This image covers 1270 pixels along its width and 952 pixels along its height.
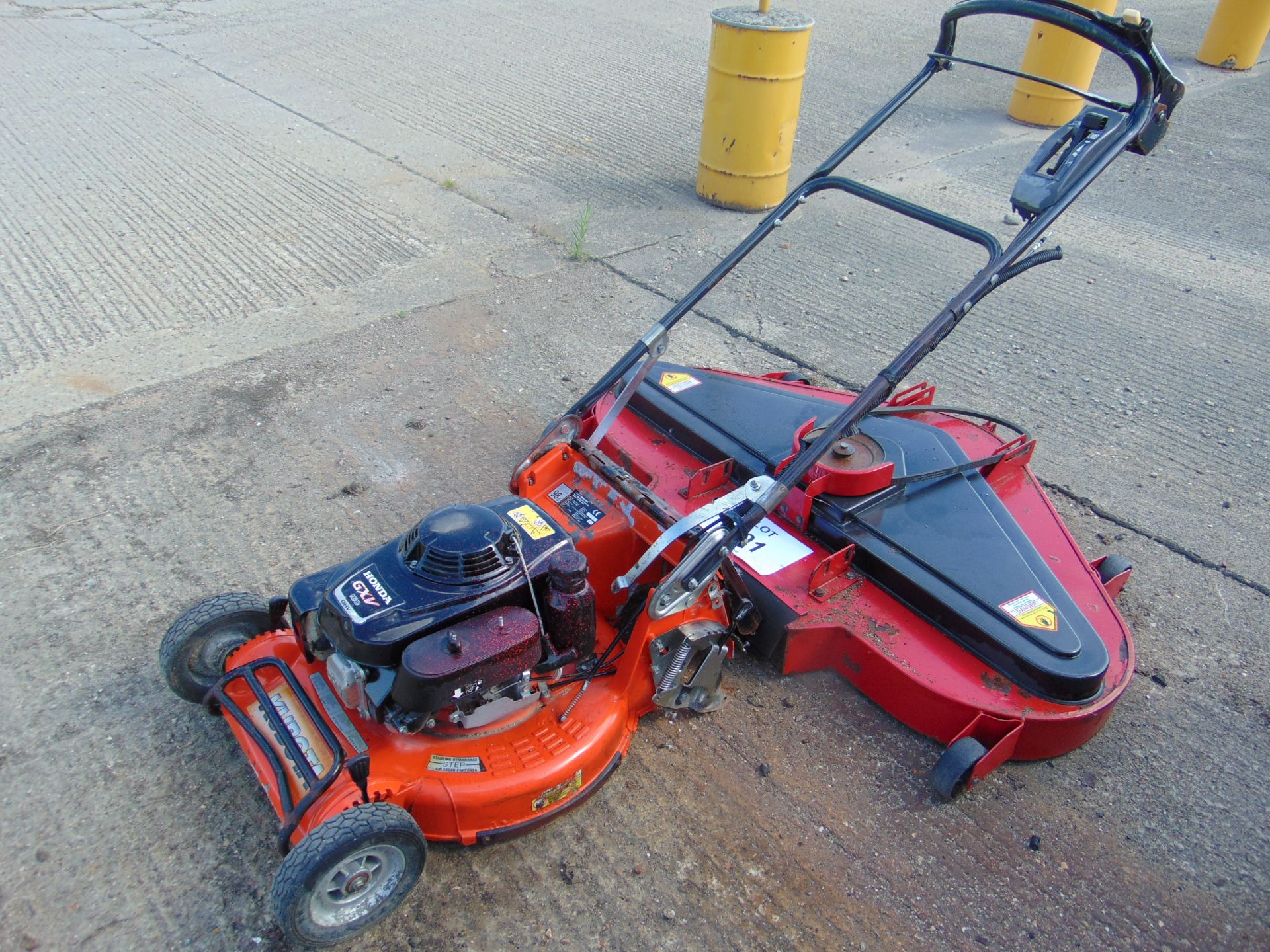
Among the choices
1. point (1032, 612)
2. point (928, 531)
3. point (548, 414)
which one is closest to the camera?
point (1032, 612)

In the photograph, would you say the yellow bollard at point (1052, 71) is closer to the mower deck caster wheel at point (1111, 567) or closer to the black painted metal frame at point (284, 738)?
the mower deck caster wheel at point (1111, 567)

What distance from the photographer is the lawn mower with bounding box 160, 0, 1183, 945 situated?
215 cm

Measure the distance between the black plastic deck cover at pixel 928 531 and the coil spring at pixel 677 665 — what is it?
39 centimetres

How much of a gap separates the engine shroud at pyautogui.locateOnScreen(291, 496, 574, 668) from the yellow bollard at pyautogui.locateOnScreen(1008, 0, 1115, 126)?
6.54 m

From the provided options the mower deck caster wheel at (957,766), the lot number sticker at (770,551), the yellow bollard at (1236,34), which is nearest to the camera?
the mower deck caster wheel at (957,766)

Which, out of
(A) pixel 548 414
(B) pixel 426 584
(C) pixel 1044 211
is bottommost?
(A) pixel 548 414

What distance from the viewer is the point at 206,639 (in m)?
2.51

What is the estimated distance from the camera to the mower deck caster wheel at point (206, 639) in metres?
2.48

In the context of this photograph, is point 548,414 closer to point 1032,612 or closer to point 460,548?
point 460,548

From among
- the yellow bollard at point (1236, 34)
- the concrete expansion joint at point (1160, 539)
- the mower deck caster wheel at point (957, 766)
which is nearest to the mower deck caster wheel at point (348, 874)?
the mower deck caster wheel at point (957, 766)

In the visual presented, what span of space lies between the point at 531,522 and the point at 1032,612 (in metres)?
1.40

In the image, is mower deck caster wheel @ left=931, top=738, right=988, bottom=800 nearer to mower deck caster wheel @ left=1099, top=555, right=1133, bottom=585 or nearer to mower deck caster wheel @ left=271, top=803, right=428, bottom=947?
mower deck caster wheel @ left=1099, top=555, right=1133, bottom=585

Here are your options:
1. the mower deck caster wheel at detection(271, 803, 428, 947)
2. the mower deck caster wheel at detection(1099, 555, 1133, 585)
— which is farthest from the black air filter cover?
the mower deck caster wheel at detection(1099, 555, 1133, 585)

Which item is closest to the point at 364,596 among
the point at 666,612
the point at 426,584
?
the point at 426,584
